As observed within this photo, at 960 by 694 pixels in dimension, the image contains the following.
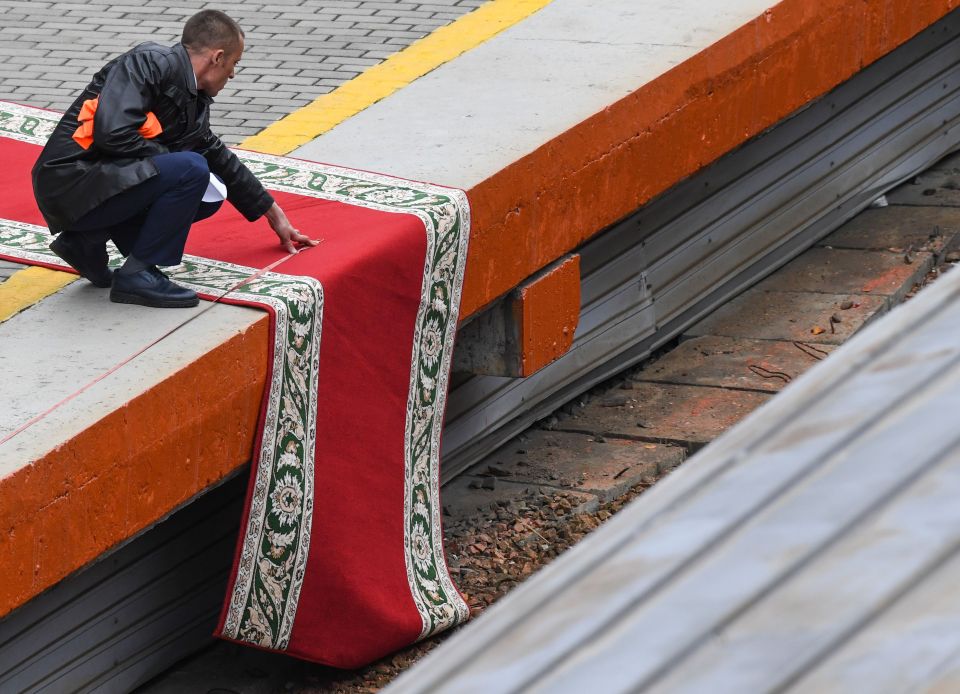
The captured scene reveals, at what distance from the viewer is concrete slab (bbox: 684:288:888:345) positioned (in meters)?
7.75

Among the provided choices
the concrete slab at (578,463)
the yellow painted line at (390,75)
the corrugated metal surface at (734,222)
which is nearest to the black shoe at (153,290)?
the yellow painted line at (390,75)

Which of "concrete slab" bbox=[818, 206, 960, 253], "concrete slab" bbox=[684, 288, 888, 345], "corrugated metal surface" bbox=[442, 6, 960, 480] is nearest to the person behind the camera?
"corrugated metal surface" bbox=[442, 6, 960, 480]

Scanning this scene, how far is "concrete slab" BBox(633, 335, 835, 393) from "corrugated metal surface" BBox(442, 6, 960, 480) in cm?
12

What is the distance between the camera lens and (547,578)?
1.82 metres

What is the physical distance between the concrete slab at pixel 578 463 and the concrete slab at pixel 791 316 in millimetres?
1167

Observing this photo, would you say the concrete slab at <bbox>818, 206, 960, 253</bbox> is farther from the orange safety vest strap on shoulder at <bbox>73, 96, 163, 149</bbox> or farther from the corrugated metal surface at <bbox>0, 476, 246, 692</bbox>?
the orange safety vest strap on shoulder at <bbox>73, 96, 163, 149</bbox>

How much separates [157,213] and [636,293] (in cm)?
299

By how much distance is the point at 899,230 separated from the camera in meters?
8.81

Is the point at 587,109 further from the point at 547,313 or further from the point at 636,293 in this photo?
the point at 636,293

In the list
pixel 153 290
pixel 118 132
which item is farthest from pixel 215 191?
pixel 118 132

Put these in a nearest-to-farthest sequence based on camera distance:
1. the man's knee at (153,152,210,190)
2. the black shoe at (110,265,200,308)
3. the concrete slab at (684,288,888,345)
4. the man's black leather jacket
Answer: the man's black leather jacket → the man's knee at (153,152,210,190) → the black shoe at (110,265,200,308) → the concrete slab at (684,288,888,345)

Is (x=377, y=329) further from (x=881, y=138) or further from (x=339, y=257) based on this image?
(x=881, y=138)

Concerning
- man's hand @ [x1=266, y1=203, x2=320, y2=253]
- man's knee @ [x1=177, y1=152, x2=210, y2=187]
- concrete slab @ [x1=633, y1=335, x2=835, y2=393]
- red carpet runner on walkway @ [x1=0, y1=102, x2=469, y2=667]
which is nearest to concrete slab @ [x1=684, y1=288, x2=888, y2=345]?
concrete slab @ [x1=633, y1=335, x2=835, y2=393]

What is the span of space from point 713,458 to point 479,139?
432 centimetres
